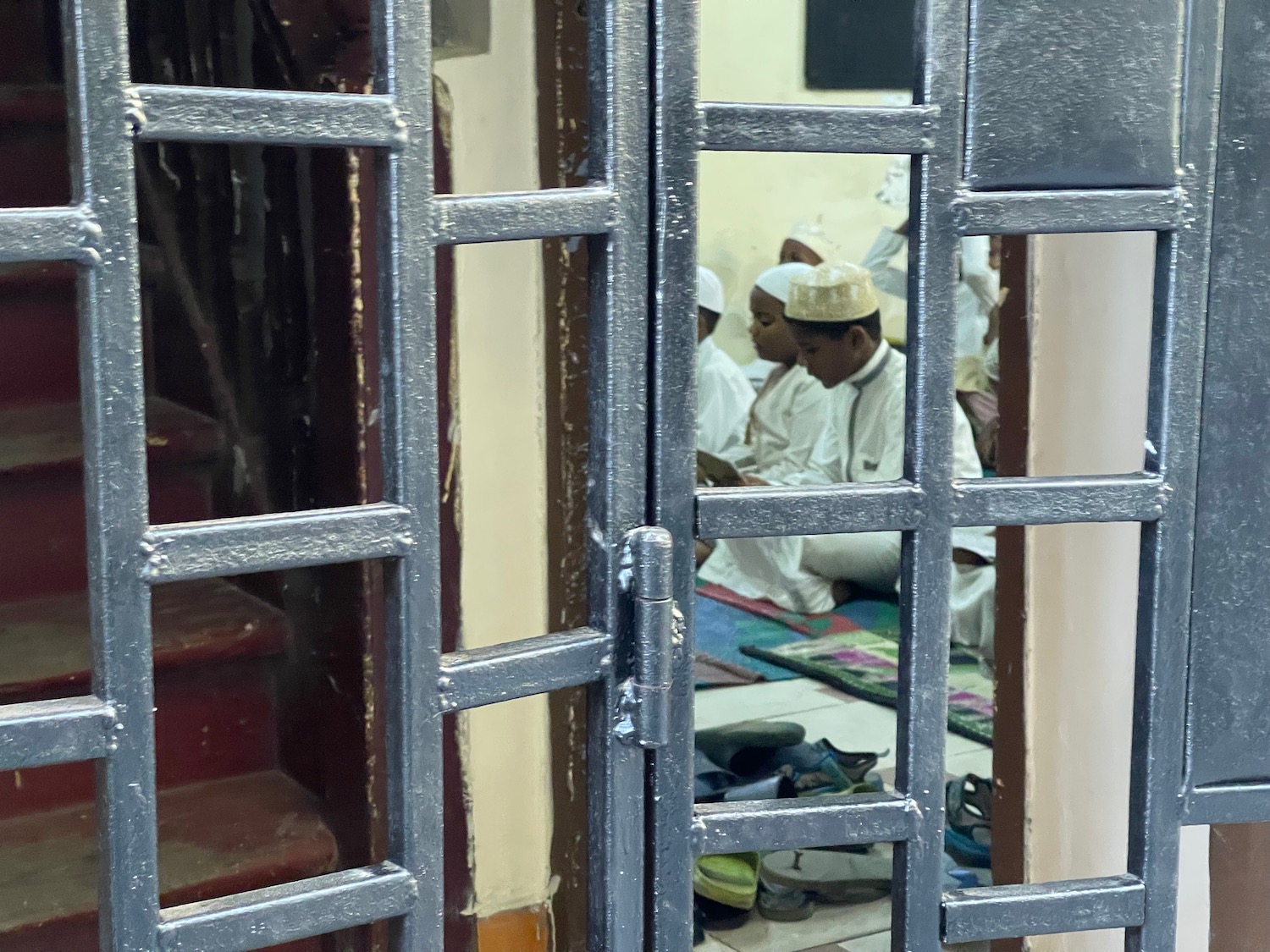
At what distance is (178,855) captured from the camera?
3.73ft

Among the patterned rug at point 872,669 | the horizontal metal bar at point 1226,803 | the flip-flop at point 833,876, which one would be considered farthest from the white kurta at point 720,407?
the horizontal metal bar at point 1226,803

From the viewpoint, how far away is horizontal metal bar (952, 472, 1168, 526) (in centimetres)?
78

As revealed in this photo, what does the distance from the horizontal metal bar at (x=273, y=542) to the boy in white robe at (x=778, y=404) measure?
3.75 meters

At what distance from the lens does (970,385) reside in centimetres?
406

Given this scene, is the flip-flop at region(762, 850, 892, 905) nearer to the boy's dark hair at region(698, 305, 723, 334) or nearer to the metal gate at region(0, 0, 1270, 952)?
the metal gate at region(0, 0, 1270, 952)

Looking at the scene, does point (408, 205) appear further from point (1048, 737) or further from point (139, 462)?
point (1048, 737)

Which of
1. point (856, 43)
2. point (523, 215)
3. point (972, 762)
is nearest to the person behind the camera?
point (523, 215)

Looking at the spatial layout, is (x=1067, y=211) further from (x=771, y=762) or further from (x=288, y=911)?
(x=771, y=762)

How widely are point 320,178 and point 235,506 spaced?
36 centimetres

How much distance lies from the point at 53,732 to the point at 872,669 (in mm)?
2776

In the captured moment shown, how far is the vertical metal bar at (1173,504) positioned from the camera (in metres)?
0.78

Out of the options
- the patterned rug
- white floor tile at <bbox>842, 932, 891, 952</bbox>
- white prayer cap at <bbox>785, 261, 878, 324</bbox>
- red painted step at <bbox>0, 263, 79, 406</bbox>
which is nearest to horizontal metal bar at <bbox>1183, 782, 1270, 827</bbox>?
red painted step at <bbox>0, 263, 79, 406</bbox>

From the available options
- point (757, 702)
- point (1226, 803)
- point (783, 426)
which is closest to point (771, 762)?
point (757, 702)

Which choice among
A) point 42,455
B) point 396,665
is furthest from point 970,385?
point 396,665
